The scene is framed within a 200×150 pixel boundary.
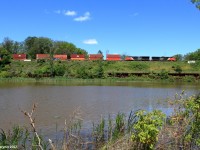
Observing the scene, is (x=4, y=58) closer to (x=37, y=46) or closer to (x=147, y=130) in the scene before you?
(x=37, y=46)

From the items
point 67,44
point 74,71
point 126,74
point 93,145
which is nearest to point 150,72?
point 126,74

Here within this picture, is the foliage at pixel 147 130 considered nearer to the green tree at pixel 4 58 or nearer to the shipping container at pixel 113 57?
the green tree at pixel 4 58

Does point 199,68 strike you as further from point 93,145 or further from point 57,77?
point 93,145

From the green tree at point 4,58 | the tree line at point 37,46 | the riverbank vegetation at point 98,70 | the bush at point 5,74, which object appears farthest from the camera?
the tree line at point 37,46

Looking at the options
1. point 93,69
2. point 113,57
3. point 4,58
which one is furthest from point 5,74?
point 113,57

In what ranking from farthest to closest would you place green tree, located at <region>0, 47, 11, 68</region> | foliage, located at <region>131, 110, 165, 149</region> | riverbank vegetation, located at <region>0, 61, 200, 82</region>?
green tree, located at <region>0, 47, 11, 68</region>
riverbank vegetation, located at <region>0, 61, 200, 82</region>
foliage, located at <region>131, 110, 165, 149</region>

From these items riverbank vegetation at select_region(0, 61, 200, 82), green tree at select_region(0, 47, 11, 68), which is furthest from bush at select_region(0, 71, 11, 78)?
green tree at select_region(0, 47, 11, 68)

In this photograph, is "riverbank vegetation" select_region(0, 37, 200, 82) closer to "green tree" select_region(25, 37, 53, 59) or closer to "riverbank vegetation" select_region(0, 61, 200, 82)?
"riverbank vegetation" select_region(0, 61, 200, 82)

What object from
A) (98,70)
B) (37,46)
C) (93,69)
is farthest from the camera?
(37,46)

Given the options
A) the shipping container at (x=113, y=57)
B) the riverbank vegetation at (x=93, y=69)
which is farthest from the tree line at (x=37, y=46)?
the riverbank vegetation at (x=93, y=69)

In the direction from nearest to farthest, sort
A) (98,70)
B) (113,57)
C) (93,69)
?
(98,70) → (93,69) → (113,57)

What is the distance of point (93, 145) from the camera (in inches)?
516

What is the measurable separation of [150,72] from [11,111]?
78300 mm

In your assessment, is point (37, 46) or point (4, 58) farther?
point (37, 46)
